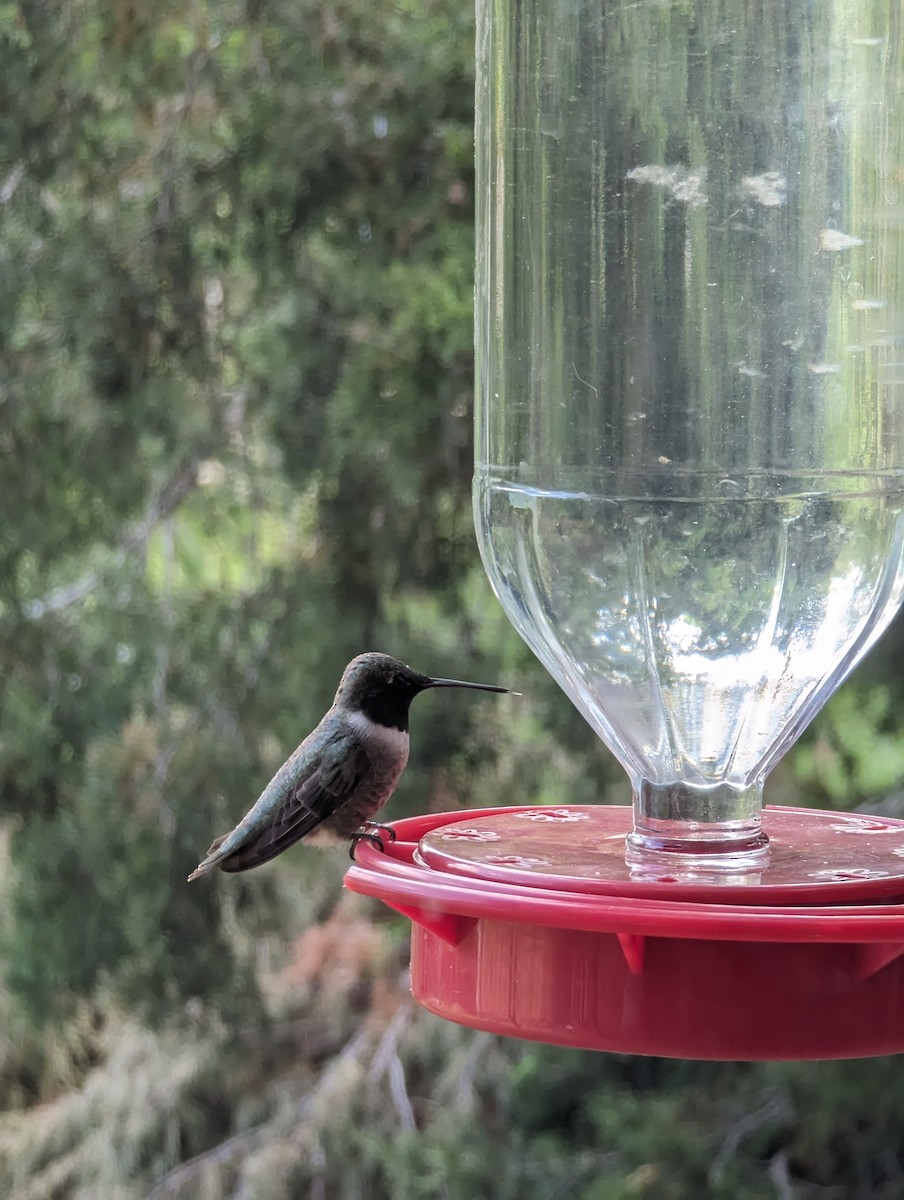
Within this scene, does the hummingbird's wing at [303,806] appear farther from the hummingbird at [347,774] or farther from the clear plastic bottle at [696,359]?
the clear plastic bottle at [696,359]

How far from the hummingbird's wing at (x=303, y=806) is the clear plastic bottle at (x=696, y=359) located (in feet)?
1.06

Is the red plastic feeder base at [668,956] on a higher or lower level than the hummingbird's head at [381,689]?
lower

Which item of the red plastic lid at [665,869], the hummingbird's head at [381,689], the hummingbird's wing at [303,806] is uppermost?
the hummingbird's head at [381,689]

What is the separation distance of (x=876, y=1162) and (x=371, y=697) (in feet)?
6.06

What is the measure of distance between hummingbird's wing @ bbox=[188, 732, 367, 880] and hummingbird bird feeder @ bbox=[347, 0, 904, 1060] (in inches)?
10.8

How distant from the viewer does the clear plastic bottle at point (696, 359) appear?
1391 mm

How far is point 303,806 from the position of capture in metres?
1.70

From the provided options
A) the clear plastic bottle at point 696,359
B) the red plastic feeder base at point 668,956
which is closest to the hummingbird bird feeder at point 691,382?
the clear plastic bottle at point 696,359

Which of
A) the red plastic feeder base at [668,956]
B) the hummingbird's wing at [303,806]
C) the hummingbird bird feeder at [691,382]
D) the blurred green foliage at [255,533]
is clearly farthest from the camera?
the blurred green foliage at [255,533]

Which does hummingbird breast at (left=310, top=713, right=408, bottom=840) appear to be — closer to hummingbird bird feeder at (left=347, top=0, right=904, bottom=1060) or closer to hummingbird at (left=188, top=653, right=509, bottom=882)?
hummingbird at (left=188, top=653, right=509, bottom=882)

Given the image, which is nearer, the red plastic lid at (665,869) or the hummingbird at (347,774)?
the red plastic lid at (665,869)

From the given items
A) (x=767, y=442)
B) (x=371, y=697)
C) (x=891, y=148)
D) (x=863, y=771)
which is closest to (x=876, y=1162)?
(x=863, y=771)

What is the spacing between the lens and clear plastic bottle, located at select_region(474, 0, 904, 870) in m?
1.39

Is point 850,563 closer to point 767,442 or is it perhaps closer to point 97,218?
point 767,442
